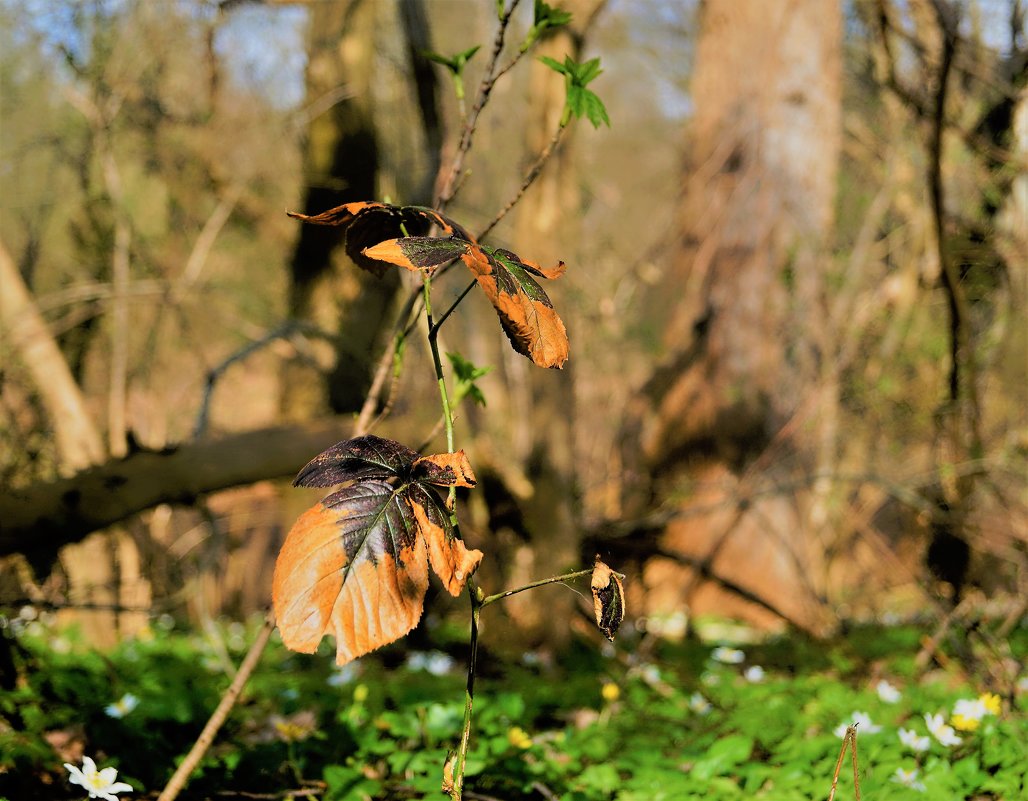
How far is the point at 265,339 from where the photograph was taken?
8.60 feet

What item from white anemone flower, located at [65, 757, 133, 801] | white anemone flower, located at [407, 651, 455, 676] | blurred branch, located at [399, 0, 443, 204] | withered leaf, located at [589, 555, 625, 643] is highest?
blurred branch, located at [399, 0, 443, 204]

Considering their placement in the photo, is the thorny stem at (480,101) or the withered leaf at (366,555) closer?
the withered leaf at (366,555)

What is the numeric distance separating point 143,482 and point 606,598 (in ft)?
6.65

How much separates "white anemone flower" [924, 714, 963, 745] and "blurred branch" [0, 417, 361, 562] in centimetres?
211

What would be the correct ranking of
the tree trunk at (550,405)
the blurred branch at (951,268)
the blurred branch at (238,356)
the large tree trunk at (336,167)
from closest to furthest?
the blurred branch at (238,356), the blurred branch at (951,268), the tree trunk at (550,405), the large tree trunk at (336,167)

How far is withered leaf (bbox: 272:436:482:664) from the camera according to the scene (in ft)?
3.22

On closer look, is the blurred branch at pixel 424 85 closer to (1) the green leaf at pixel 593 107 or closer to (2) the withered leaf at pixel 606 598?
(1) the green leaf at pixel 593 107

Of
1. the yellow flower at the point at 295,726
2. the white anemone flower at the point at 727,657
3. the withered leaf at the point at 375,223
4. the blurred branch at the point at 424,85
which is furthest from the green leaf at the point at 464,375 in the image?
the blurred branch at the point at 424,85

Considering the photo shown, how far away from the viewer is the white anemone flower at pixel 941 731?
174cm

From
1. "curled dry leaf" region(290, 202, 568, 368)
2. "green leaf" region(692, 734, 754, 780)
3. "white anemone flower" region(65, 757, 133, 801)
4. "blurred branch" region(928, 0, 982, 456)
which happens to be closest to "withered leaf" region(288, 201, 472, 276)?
"curled dry leaf" region(290, 202, 568, 368)

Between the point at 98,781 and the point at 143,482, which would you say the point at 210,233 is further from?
the point at 98,781

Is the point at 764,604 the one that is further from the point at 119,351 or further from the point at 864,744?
the point at 119,351

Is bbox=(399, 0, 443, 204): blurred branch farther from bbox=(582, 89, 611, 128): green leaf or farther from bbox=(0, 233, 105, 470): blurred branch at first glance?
bbox=(582, 89, 611, 128): green leaf

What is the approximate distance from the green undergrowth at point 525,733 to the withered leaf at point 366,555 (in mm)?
598
